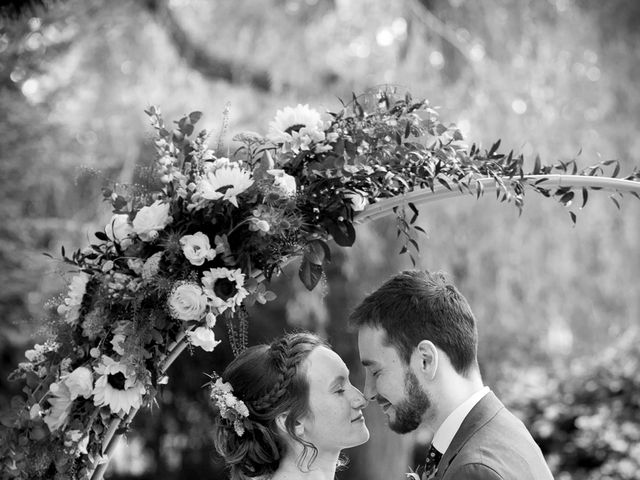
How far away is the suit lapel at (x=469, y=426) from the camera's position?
289 centimetres

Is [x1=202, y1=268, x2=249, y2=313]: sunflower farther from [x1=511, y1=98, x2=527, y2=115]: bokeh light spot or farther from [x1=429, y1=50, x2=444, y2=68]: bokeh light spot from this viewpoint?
[x1=429, y1=50, x2=444, y2=68]: bokeh light spot

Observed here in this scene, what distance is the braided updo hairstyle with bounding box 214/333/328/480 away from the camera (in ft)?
10.9

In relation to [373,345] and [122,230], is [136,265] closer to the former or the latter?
[122,230]

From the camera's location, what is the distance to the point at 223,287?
314 cm

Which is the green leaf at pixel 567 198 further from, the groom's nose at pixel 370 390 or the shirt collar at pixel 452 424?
the groom's nose at pixel 370 390

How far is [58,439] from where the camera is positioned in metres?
3.22

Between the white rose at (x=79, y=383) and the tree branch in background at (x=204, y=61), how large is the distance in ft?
20.2

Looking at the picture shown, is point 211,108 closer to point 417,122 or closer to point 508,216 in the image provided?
point 508,216

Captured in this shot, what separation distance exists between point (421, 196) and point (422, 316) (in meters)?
0.46

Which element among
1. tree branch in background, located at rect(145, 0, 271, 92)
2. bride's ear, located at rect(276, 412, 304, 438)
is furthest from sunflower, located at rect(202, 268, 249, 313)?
tree branch in background, located at rect(145, 0, 271, 92)

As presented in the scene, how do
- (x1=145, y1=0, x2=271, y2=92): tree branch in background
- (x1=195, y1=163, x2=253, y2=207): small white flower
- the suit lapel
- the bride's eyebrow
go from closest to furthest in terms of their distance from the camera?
the suit lapel → (x1=195, y1=163, x2=253, y2=207): small white flower → the bride's eyebrow → (x1=145, y1=0, x2=271, y2=92): tree branch in background

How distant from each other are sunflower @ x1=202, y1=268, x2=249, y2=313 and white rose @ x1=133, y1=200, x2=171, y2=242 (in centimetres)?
24

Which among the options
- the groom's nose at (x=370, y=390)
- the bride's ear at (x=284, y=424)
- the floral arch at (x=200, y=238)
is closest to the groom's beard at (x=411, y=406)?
the groom's nose at (x=370, y=390)

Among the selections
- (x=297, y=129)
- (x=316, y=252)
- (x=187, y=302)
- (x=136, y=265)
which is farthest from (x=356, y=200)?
(x=136, y=265)
